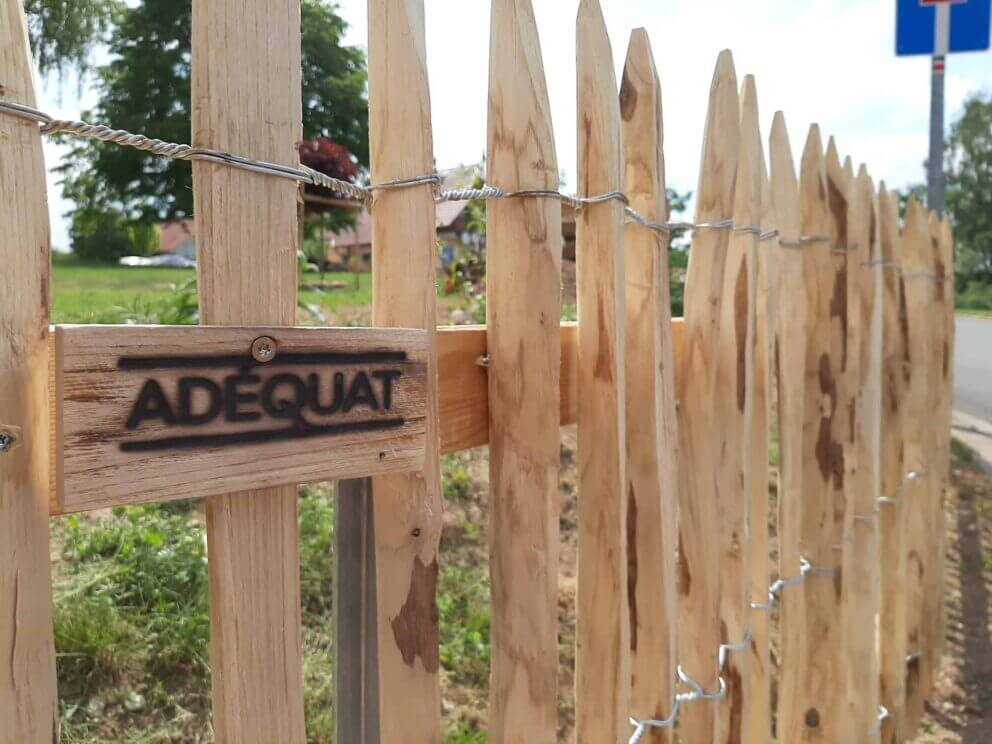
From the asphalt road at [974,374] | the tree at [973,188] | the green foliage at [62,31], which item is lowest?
the asphalt road at [974,374]

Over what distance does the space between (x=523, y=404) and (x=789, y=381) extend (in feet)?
4.01

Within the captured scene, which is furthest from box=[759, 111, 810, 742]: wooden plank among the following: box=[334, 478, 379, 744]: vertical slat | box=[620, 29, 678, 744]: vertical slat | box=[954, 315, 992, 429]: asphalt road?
box=[954, 315, 992, 429]: asphalt road

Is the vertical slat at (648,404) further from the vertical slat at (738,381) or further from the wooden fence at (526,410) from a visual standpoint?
the vertical slat at (738,381)

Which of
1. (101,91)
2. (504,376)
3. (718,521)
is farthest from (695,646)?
(101,91)

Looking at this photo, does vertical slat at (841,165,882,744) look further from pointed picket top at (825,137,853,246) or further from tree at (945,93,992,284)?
tree at (945,93,992,284)

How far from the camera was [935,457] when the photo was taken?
3627 mm

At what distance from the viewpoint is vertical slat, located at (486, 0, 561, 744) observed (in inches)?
51.3

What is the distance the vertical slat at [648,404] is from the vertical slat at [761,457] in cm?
45

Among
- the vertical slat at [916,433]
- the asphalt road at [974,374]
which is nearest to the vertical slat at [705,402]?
the vertical slat at [916,433]

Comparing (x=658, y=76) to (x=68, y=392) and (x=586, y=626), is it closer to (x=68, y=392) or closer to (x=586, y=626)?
(x=586, y=626)

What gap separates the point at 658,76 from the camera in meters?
1.64

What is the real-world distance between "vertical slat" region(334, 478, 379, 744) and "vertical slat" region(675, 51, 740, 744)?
89 cm

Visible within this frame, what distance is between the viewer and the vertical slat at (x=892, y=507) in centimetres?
297

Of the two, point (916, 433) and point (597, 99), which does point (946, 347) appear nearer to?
point (916, 433)
